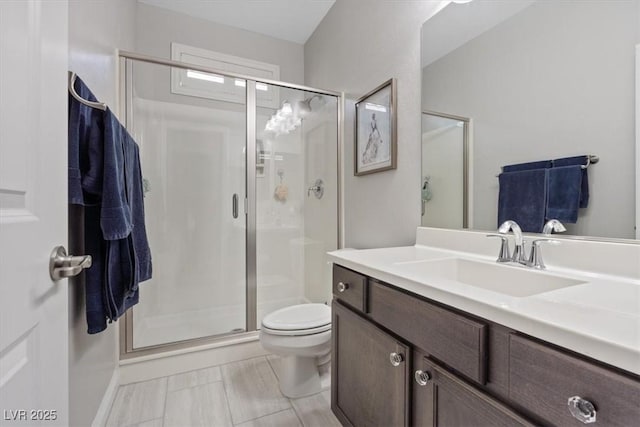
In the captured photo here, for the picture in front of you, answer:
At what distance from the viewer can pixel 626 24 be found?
0.83m

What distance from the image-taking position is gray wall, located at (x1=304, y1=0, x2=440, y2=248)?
1529 mm

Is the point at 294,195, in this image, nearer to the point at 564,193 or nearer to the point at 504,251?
the point at 504,251

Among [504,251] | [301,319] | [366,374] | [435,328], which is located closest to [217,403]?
[301,319]

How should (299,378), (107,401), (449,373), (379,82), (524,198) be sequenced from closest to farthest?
(449,373) → (524,198) → (107,401) → (299,378) → (379,82)

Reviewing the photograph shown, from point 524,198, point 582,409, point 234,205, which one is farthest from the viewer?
point 234,205

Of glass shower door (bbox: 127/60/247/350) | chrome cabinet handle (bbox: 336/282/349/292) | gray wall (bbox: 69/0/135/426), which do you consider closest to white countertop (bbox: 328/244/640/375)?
chrome cabinet handle (bbox: 336/282/349/292)

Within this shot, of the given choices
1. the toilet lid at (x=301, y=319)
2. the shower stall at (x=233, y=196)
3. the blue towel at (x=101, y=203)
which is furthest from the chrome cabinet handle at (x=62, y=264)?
the shower stall at (x=233, y=196)

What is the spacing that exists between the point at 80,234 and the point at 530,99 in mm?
1745

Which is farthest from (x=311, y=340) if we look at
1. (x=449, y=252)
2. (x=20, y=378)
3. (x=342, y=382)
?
(x=20, y=378)

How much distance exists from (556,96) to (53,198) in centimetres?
146

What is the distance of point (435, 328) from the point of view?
29.4 inches

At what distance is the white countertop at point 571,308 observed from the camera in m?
0.44

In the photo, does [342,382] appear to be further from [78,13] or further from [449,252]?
[78,13]

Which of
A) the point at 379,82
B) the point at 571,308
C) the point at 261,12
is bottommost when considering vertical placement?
the point at 571,308
